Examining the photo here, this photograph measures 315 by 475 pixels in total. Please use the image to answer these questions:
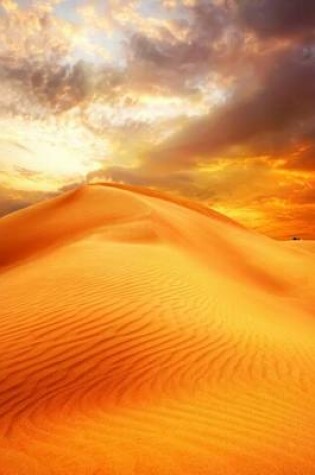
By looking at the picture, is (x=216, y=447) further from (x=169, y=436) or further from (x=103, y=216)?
(x=103, y=216)

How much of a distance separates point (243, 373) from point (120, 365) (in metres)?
1.57

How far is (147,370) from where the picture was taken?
5527 millimetres

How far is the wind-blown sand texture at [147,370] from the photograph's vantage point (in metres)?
3.64

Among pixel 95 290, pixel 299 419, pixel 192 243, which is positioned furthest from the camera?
pixel 192 243

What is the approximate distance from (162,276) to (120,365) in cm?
437

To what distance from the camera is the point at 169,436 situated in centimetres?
391

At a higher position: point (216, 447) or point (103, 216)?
point (103, 216)

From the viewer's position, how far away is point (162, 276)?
32.3ft

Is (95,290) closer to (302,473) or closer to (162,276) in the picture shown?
(162,276)

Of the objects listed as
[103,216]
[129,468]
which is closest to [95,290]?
[129,468]

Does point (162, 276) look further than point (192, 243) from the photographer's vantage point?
No

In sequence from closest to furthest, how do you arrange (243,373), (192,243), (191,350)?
(243,373)
(191,350)
(192,243)

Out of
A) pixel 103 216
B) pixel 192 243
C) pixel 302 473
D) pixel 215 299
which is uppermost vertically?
pixel 103 216

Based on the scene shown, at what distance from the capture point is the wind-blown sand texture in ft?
11.9
